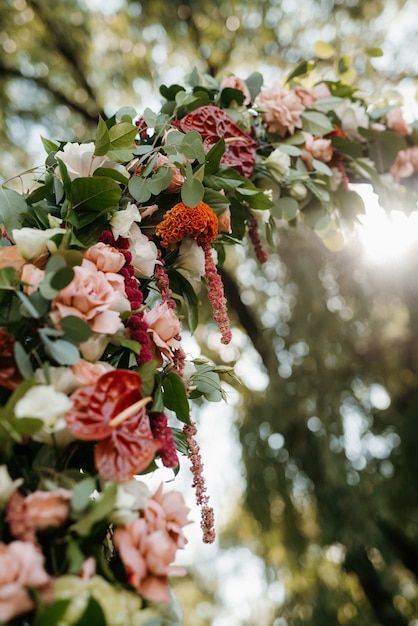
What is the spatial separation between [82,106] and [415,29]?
7.74 ft

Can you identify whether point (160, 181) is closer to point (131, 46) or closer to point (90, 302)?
point (90, 302)

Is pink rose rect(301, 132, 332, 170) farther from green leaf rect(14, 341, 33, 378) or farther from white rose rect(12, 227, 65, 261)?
green leaf rect(14, 341, 33, 378)

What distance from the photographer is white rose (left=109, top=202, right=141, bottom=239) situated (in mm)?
946

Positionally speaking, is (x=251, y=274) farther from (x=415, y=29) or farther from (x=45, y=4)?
(x=45, y=4)

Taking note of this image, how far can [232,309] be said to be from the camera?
3.86m

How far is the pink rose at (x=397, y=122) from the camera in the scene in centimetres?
167

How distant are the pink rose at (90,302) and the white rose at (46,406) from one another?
0.38 ft

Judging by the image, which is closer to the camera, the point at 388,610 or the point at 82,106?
the point at 388,610

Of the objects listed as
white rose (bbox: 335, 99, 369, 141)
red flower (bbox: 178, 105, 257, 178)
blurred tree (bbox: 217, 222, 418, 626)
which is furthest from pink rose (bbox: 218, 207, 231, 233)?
blurred tree (bbox: 217, 222, 418, 626)

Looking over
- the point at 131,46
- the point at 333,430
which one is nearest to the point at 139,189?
the point at 333,430

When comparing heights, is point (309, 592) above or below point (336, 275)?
below

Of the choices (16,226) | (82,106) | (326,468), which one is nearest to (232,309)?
(326,468)

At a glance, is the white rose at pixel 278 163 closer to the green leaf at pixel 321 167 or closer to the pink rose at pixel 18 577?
the green leaf at pixel 321 167

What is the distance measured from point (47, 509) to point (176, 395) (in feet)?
1.07
